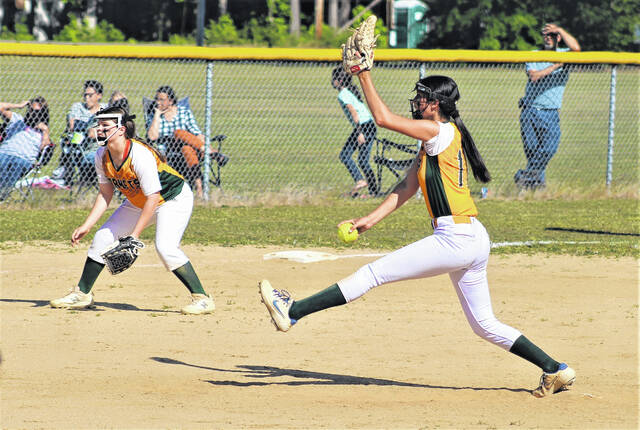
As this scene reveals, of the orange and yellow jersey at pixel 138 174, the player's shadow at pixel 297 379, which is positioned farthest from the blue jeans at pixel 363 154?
the player's shadow at pixel 297 379

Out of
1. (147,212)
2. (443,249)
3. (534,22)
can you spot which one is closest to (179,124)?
(147,212)

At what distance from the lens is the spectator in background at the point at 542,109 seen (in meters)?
14.7

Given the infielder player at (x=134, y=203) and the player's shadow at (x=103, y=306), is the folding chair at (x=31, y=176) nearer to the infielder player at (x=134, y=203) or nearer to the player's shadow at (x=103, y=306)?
the player's shadow at (x=103, y=306)

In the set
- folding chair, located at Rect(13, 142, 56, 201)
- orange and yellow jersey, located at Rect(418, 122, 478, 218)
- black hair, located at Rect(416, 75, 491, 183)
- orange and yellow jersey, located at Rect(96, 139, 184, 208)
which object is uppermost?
black hair, located at Rect(416, 75, 491, 183)

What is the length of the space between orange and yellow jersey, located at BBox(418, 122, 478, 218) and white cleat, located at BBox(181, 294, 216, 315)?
2879 millimetres

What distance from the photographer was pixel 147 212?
7.53 meters

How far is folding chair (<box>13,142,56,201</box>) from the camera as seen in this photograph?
42.5 ft

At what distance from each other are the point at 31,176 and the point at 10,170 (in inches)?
15.4

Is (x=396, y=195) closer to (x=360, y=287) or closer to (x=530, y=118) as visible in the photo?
(x=360, y=287)

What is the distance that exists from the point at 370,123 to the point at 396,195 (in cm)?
822

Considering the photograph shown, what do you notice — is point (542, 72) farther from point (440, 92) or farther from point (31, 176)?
point (440, 92)

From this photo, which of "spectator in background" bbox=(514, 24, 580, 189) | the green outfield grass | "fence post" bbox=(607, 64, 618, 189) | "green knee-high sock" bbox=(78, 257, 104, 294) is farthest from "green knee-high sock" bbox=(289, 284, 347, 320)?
"fence post" bbox=(607, 64, 618, 189)

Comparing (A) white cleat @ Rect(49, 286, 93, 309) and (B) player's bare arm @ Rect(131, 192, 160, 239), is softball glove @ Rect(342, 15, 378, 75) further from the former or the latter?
(A) white cleat @ Rect(49, 286, 93, 309)

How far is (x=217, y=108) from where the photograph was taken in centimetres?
2402
